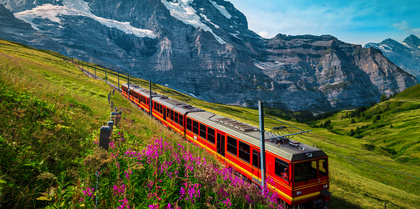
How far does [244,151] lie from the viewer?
12.8 meters

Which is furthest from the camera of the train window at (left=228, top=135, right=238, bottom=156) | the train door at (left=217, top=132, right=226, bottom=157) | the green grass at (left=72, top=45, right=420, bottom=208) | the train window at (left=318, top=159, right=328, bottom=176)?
the train door at (left=217, top=132, right=226, bottom=157)

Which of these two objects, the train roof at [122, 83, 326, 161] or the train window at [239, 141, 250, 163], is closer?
the train roof at [122, 83, 326, 161]

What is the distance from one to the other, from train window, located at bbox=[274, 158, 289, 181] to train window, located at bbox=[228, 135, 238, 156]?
3299 millimetres

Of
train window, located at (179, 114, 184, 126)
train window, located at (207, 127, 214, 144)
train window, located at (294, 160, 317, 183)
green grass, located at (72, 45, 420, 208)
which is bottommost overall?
green grass, located at (72, 45, 420, 208)

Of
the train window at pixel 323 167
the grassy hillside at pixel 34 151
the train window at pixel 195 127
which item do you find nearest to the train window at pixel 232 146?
the train window at pixel 323 167

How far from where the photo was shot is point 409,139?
45.7m

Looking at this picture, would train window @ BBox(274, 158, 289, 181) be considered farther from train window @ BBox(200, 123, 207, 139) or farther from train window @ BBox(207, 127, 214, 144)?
train window @ BBox(200, 123, 207, 139)

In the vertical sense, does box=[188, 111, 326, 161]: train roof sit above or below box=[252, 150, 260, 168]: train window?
above

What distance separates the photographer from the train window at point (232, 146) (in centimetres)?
1361

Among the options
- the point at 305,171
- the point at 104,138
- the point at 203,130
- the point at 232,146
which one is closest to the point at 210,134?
the point at 203,130

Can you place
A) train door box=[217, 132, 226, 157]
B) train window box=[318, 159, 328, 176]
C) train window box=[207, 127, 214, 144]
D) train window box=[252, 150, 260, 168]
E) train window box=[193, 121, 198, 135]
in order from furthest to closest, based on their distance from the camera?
train window box=[193, 121, 198, 135] → train window box=[207, 127, 214, 144] → train door box=[217, 132, 226, 157] → train window box=[252, 150, 260, 168] → train window box=[318, 159, 328, 176]

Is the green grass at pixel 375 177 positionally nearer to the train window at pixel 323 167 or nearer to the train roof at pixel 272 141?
the train window at pixel 323 167

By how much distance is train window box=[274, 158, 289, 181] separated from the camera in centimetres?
1016

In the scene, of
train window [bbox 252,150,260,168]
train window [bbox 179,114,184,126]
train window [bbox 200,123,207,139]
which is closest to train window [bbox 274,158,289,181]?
train window [bbox 252,150,260,168]
